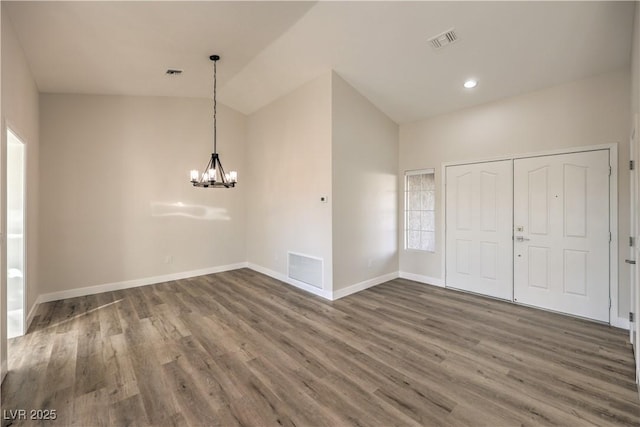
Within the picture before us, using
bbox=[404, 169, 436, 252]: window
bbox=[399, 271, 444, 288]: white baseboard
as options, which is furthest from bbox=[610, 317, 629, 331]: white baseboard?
bbox=[404, 169, 436, 252]: window

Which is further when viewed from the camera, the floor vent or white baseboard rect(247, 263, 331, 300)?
the floor vent

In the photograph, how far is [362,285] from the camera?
4.77 metres

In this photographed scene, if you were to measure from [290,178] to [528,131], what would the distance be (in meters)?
3.79

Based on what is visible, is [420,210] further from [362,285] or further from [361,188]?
[362,285]

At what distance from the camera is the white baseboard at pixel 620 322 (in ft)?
Result: 10.7

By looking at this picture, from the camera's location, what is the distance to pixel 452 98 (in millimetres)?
4387

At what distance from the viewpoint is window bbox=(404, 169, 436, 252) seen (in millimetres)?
5165

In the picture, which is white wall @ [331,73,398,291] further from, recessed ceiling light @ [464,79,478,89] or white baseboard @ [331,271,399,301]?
recessed ceiling light @ [464,79,478,89]

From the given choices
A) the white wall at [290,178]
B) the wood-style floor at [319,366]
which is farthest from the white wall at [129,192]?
the wood-style floor at [319,366]

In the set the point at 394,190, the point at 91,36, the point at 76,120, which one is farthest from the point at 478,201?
the point at 76,120

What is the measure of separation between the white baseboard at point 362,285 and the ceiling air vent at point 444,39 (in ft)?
11.8

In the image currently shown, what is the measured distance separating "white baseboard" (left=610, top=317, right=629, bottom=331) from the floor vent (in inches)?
147

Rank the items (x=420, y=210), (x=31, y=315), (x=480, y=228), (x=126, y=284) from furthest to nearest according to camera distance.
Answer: (x=420, y=210) → (x=126, y=284) → (x=480, y=228) → (x=31, y=315)

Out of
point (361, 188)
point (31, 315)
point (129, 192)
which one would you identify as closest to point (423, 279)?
point (361, 188)
